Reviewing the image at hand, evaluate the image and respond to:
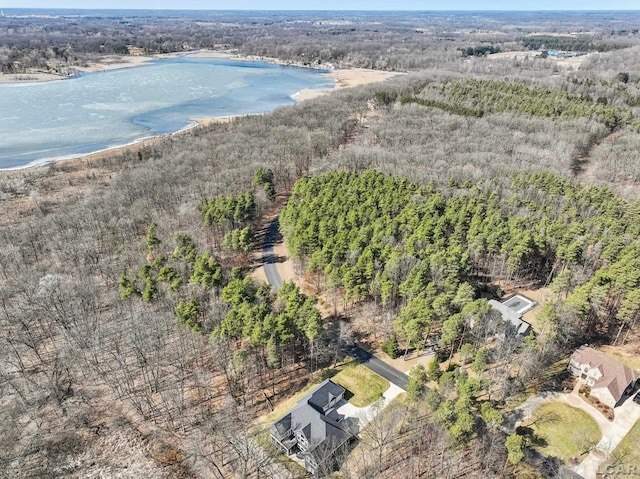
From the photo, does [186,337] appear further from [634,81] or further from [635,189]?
[634,81]

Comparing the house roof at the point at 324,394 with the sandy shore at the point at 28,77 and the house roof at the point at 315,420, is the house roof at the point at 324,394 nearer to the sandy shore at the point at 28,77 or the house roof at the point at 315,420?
the house roof at the point at 315,420

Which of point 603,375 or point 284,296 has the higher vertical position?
point 284,296

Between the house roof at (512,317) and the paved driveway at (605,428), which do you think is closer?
the paved driveway at (605,428)

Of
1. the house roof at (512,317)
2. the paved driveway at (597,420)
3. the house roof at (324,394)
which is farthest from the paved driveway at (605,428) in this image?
the house roof at (324,394)

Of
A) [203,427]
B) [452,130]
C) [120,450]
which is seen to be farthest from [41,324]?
[452,130]

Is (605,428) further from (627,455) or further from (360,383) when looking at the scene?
(360,383)

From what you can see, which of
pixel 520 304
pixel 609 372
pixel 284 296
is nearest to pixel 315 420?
pixel 284 296
